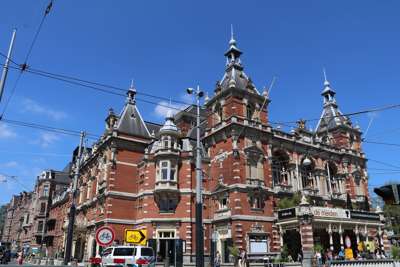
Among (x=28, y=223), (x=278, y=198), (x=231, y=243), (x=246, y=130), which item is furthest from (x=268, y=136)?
(x=28, y=223)

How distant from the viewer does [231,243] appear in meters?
34.4

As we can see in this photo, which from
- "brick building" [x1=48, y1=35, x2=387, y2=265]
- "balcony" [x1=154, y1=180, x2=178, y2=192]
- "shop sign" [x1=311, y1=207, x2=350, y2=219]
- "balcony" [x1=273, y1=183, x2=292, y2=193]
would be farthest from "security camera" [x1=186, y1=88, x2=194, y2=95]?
"balcony" [x1=273, y1=183, x2=292, y2=193]

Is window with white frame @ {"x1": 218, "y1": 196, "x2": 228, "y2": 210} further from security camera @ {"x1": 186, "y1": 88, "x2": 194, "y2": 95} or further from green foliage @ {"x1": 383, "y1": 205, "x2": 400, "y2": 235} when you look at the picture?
green foliage @ {"x1": 383, "y1": 205, "x2": 400, "y2": 235}

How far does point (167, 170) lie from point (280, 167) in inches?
528

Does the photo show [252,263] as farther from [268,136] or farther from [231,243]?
[268,136]

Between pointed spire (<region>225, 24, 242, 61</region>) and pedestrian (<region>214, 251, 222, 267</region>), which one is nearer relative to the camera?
pedestrian (<region>214, 251, 222, 267</region>)

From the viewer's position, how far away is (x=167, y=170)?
1522 inches

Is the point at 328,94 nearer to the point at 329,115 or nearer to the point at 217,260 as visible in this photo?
the point at 329,115

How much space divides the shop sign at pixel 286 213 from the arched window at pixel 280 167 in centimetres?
521

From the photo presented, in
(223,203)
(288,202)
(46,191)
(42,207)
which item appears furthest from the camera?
(46,191)

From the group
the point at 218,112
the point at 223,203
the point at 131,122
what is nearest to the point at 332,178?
the point at 223,203

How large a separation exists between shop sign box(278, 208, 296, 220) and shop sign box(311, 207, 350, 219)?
6.47 ft

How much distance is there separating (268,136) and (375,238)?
16638mm

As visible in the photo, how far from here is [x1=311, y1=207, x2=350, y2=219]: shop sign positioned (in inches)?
1326
